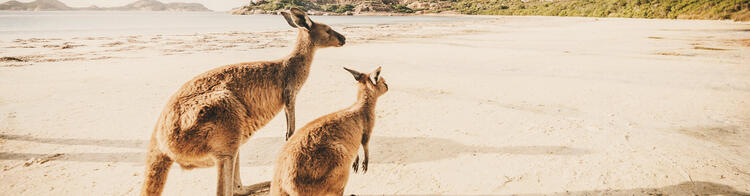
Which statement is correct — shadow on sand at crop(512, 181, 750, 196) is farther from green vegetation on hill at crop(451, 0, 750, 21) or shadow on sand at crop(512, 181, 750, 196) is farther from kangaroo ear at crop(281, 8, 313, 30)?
green vegetation on hill at crop(451, 0, 750, 21)

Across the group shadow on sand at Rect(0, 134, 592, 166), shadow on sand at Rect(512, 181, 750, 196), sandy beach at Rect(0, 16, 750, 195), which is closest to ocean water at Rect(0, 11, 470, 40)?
sandy beach at Rect(0, 16, 750, 195)

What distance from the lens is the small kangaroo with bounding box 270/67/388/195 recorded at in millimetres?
2396

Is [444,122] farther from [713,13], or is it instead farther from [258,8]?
[258,8]

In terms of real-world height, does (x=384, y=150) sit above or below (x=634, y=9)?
below

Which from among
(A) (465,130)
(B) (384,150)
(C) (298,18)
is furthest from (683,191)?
(C) (298,18)

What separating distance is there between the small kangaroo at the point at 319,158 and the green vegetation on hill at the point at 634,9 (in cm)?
4350

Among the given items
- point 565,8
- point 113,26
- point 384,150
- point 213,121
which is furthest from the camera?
point 565,8

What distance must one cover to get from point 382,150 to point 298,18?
6.65ft

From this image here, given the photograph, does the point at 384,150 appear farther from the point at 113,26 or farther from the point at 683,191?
the point at 113,26

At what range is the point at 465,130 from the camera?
502 centimetres

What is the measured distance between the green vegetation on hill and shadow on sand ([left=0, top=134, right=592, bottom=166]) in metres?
41.2

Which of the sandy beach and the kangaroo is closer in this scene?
the kangaroo

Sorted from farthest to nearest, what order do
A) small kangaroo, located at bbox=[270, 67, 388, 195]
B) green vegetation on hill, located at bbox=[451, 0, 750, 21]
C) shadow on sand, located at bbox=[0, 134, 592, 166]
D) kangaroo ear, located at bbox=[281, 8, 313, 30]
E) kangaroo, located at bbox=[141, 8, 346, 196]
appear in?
green vegetation on hill, located at bbox=[451, 0, 750, 21] < shadow on sand, located at bbox=[0, 134, 592, 166] < kangaroo ear, located at bbox=[281, 8, 313, 30] < small kangaroo, located at bbox=[270, 67, 388, 195] < kangaroo, located at bbox=[141, 8, 346, 196]

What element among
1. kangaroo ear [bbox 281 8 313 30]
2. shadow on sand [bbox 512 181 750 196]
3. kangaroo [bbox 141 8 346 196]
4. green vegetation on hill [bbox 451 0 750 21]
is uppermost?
green vegetation on hill [bbox 451 0 750 21]
